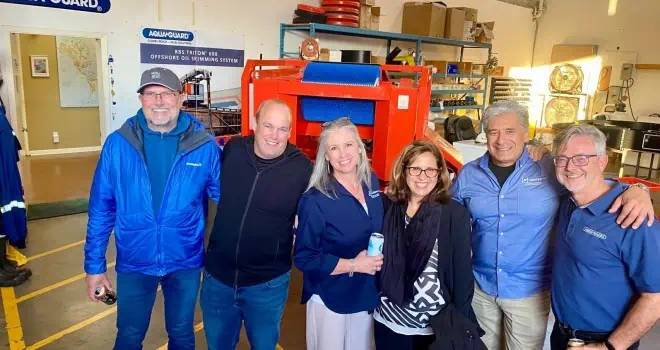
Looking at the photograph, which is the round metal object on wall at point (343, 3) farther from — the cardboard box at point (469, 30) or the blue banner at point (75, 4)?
the blue banner at point (75, 4)

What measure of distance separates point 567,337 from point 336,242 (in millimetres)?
990

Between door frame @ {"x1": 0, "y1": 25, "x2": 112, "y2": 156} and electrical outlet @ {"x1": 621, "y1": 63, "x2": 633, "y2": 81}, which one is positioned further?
electrical outlet @ {"x1": 621, "y1": 63, "x2": 633, "y2": 81}

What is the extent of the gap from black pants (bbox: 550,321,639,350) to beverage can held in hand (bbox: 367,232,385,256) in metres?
0.79

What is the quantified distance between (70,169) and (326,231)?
655cm

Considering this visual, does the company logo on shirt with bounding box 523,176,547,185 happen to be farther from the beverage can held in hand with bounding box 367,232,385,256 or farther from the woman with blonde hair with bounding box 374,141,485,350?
the beverage can held in hand with bounding box 367,232,385,256

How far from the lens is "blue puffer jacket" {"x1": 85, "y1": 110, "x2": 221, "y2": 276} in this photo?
2.13m

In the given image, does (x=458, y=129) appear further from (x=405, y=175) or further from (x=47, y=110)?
(x=47, y=110)

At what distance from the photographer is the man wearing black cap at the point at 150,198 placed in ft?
7.02

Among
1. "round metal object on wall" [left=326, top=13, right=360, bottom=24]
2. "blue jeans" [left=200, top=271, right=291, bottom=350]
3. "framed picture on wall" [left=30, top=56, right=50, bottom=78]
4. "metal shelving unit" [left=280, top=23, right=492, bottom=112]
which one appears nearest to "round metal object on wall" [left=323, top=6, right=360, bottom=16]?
"round metal object on wall" [left=326, top=13, right=360, bottom=24]

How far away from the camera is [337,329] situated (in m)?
2.09

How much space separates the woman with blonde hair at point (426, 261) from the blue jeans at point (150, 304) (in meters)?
0.98

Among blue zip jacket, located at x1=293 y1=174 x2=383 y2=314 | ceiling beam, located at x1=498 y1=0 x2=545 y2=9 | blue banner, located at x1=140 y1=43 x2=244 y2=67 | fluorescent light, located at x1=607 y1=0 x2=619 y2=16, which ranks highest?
ceiling beam, located at x1=498 y1=0 x2=545 y2=9

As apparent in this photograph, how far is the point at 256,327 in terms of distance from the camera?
227cm

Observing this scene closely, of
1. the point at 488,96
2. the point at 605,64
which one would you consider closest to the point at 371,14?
the point at 488,96
